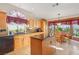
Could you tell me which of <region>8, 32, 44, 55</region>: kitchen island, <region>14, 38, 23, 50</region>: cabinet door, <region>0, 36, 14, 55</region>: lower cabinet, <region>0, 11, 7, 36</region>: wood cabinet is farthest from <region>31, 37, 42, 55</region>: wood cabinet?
<region>0, 11, 7, 36</region>: wood cabinet

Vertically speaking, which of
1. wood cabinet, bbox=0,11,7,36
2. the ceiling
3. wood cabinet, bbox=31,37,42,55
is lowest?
wood cabinet, bbox=31,37,42,55

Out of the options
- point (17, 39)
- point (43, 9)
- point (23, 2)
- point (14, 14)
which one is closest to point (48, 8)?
point (43, 9)

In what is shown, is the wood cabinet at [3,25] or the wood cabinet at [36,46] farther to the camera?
the wood cabinet at [36,46]

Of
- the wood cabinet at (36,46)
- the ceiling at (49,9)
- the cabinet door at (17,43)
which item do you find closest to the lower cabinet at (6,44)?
the cabinet door at (17,43)

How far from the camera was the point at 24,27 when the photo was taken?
1.94 m

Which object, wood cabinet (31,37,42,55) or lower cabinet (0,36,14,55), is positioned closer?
lower cabinet (0,36,14,55)

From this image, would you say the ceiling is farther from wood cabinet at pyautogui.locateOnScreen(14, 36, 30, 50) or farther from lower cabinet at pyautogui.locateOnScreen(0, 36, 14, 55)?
lower cabinet at pyautogui.locateOnScreen(0, 36, 14, 55)

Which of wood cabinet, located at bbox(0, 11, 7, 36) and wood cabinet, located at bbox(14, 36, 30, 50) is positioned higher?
wood cabinet, located at bbox(0, 11, 7, 36)

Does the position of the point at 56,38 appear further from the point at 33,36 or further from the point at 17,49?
the point at 17,49

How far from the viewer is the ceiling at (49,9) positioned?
1.87 meters

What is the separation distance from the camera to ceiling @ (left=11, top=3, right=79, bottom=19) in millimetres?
1868

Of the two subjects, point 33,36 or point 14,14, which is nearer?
point 14,14

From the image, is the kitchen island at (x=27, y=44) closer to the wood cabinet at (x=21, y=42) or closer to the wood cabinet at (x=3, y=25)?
the wood cabinet at (x=21, y=42)

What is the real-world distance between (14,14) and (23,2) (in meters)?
0.27
